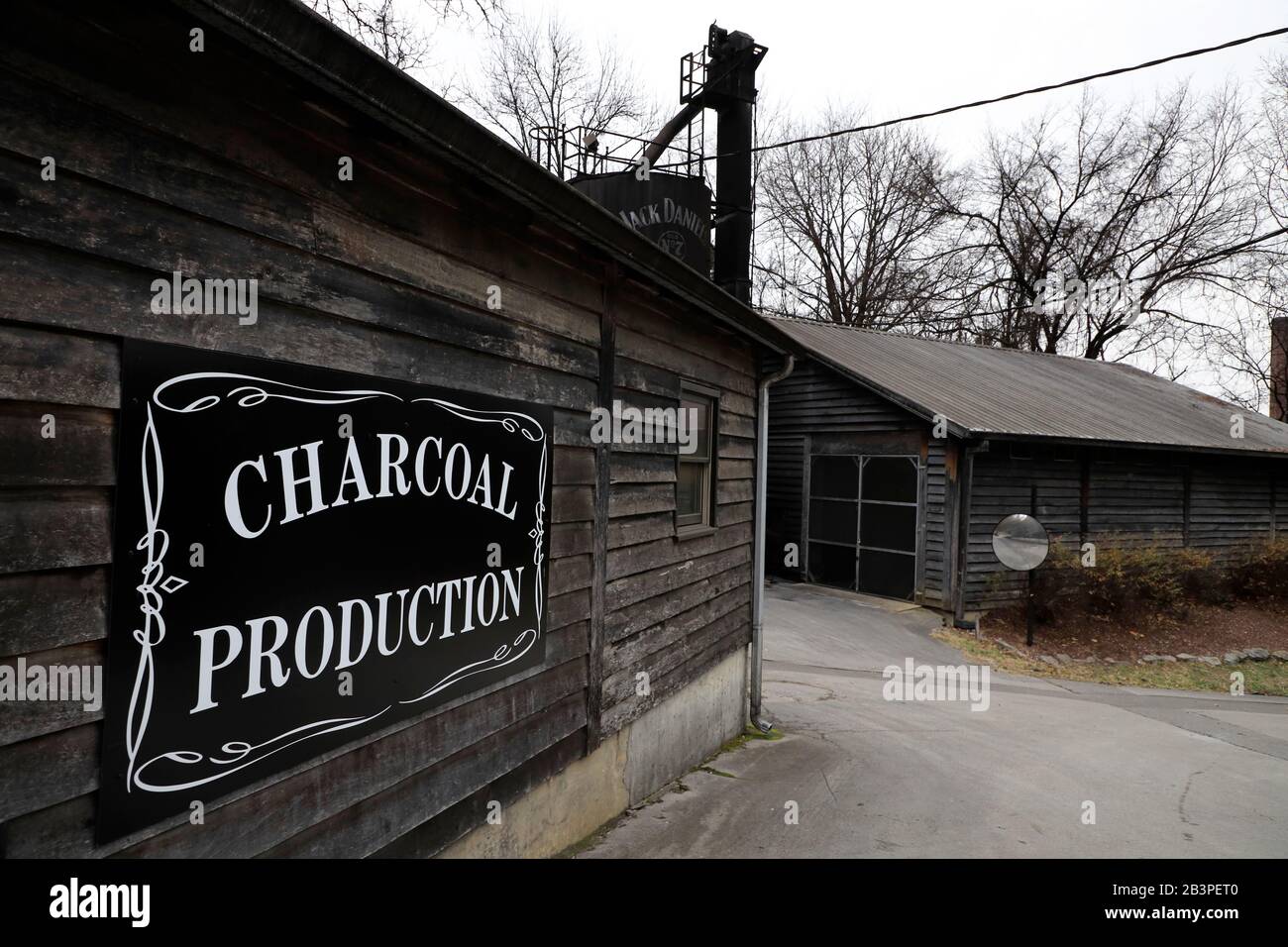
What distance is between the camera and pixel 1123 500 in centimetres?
1675

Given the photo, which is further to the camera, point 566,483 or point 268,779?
point 566,483

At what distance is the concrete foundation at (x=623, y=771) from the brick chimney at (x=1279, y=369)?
1440 inches

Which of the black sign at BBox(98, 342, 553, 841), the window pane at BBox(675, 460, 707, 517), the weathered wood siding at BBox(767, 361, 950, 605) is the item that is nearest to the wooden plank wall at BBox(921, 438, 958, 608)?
the weathered wood siding at BBox(767, 361, 950, 605)

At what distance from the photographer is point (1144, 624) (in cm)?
1459

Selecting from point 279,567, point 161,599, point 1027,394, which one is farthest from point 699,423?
point 1027,394

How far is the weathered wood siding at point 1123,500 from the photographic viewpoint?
14.5 m

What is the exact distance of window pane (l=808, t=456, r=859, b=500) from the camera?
16.2m

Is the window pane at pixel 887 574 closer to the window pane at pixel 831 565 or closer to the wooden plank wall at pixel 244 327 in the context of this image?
the window pane at pixel 831 565

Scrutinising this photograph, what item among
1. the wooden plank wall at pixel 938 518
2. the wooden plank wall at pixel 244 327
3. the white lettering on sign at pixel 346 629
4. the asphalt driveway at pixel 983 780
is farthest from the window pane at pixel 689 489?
the wooden plank wall at pixel 938 518

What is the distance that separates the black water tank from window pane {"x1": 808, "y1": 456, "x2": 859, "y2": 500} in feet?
15.5
